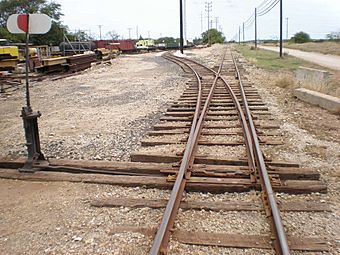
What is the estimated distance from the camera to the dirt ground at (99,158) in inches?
129

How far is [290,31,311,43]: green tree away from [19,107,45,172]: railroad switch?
106 metres

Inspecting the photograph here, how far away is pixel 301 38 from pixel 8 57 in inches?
3822

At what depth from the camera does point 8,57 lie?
1842 centimetres

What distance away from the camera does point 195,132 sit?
19.6 ft

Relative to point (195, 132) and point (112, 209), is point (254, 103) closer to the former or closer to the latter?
point (195, 132)

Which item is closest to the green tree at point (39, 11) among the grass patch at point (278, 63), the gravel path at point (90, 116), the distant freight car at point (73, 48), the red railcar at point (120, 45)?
the red railcar at point (120, 45)

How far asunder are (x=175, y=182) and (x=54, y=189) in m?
1.44

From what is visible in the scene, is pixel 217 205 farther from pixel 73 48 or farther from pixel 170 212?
pixel 73 48

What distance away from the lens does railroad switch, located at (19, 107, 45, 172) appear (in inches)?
194

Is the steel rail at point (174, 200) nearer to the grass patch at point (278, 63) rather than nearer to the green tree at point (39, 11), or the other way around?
the grass patch at point (278, 63)

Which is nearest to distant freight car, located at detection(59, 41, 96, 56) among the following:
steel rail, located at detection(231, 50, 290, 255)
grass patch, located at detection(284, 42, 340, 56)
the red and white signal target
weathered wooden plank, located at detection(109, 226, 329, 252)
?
the red and white signal target

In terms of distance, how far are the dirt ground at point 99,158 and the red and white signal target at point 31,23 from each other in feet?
6.22

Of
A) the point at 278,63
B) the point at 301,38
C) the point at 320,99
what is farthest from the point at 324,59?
the point at 301,38

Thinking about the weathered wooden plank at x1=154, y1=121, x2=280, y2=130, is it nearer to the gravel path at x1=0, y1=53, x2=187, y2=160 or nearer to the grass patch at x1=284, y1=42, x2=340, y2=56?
the gravel path at x1=0, y1=53, x2=187, y2=160
